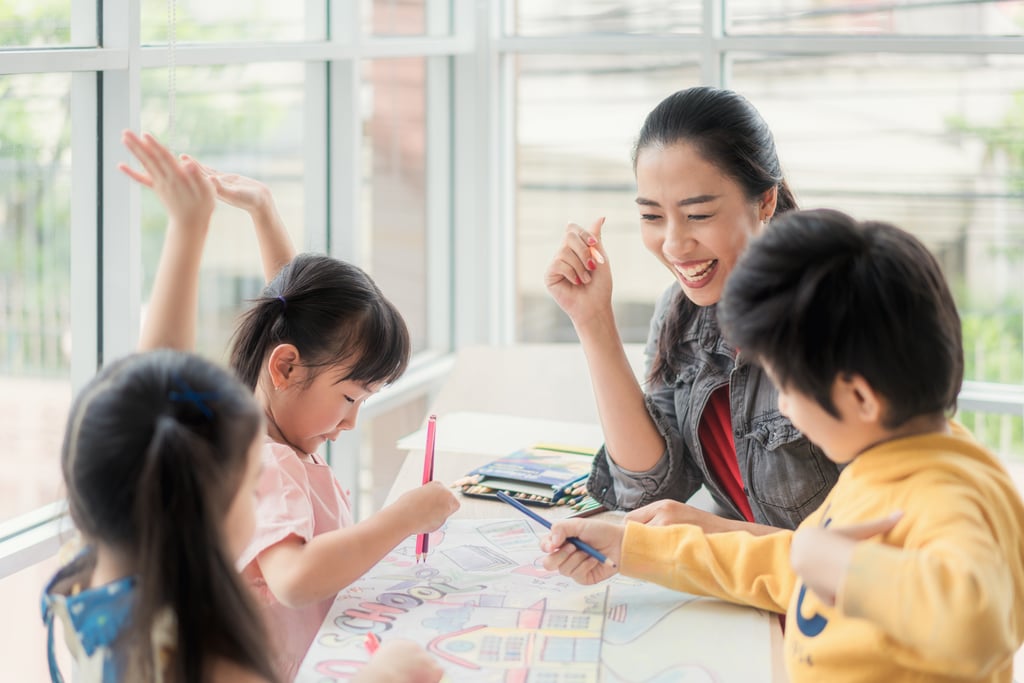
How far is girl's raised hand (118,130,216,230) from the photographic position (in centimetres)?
122

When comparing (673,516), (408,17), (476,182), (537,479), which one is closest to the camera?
(673,516)

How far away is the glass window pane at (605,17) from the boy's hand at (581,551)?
2.09 meters

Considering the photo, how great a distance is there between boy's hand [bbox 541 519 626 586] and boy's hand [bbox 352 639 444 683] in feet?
0.84

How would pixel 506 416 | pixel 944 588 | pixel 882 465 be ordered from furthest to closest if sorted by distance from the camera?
pixel 506 416 < pixel 882 465 < pixel 944 588

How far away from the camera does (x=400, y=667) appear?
1.07 metres

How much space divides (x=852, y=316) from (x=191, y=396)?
1.91ft

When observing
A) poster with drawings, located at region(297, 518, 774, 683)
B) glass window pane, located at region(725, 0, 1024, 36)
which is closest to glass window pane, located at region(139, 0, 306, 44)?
poster with drawings, located at region(297, 518, 774, 683)

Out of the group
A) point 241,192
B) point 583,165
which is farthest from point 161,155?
point 583,165

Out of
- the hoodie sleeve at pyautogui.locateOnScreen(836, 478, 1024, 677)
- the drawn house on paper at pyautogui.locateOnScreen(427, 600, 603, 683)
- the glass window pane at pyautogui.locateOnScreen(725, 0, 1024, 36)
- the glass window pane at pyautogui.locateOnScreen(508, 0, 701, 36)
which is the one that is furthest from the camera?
the glass window pane at pyautogui.locateOnScreen(508, 0, 701, 36)

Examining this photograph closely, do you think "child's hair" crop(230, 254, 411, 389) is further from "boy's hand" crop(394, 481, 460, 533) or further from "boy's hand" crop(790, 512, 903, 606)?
"boy's hand" crop(790, 512, 903, 606)

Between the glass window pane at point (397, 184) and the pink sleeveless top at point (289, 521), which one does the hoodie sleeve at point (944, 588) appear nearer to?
the pink sleeveless top at point (289, 521)

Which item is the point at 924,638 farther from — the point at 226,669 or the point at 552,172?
the point at 552,172

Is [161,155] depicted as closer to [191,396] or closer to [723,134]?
[191,396]

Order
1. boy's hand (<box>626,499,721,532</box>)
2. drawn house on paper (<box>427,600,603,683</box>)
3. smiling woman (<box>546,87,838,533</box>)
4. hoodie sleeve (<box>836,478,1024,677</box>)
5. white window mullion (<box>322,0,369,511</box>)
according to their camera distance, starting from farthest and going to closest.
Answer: white window mullion (<box>322,0,369,511</box>) < smiling woman (<box>546,87,838,533</box>) < boy's hand (<box>626,499,721,532</box>) < drawn house on paper (<box>427,600,603,683</box>) < hoodie sleeve (<box>836,478,1024,677</box>)
